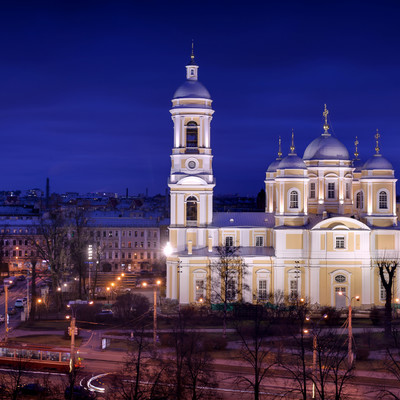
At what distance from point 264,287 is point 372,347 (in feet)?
45.1

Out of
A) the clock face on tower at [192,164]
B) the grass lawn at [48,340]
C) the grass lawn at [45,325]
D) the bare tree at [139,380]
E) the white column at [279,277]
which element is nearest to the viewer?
the bare tree at [139,380]

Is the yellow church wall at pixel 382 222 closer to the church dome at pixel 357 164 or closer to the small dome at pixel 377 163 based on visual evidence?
the small dome at pixel 377 163

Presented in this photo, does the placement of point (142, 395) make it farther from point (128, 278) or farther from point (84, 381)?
point (128, 278)

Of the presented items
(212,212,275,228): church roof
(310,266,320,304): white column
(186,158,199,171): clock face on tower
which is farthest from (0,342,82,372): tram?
(212,212,275,228): church roof

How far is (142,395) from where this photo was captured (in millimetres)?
28984

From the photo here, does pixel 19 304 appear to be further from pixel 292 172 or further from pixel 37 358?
pixel 292 172

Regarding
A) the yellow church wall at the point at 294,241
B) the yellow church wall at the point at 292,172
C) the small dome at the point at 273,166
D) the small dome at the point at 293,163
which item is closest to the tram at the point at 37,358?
the yellow church wall at the point at 294,241

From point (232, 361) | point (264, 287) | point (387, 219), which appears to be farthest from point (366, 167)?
point (232, 361)

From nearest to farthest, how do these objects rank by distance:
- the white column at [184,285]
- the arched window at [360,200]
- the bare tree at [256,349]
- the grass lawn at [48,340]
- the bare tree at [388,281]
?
the bare tree at [256,349] → the grass lawn at [48,340] → the bare tree at [388,281] → the white column at [184,285] → the arched window at [360,200]

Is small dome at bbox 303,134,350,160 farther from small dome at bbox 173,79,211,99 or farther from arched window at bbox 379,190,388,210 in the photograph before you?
small dome at bbox 173,79,211,99

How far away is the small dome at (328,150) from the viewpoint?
185ft

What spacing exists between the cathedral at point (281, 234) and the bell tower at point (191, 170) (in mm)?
68

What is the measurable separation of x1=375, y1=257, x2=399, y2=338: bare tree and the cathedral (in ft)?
2.08

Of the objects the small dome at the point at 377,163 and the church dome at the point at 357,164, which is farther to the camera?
the church dome at the point at 357,164
